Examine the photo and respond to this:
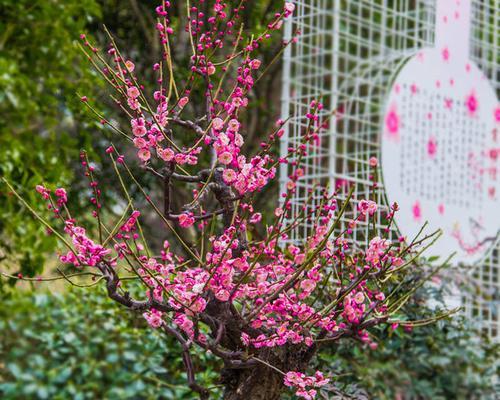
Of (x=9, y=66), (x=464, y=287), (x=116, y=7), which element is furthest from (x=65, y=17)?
(x=464, y=287)

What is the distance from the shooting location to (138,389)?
3.10 m

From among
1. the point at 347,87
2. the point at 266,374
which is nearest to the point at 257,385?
the point at 266,374

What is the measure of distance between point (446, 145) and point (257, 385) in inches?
73.6

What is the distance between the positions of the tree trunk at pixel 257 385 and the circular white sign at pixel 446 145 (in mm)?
1345

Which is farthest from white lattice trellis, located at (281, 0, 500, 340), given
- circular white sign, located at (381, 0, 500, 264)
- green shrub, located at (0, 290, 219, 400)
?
green shrub, located at (0, 290, 219, 400)

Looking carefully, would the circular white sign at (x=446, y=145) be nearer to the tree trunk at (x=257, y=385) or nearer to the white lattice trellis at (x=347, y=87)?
the white lattice trellis at (x=347, y=87)

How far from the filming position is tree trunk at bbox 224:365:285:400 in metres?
1.82

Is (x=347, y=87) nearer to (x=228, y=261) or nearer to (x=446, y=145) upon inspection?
(x=446, y=145)

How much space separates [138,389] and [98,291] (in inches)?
14.3

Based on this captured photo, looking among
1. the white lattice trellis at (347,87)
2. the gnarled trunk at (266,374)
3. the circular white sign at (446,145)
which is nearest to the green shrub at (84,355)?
the white lattice trellis at (347,87)

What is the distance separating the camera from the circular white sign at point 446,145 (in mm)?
3166

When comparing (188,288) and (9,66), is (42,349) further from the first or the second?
(188,288)

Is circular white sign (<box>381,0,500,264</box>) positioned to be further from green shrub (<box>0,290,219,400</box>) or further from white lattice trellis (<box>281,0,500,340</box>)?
green shrub (<box>0,290,219,400</box>)

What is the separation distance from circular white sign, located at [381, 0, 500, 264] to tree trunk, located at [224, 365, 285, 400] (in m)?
1.35
